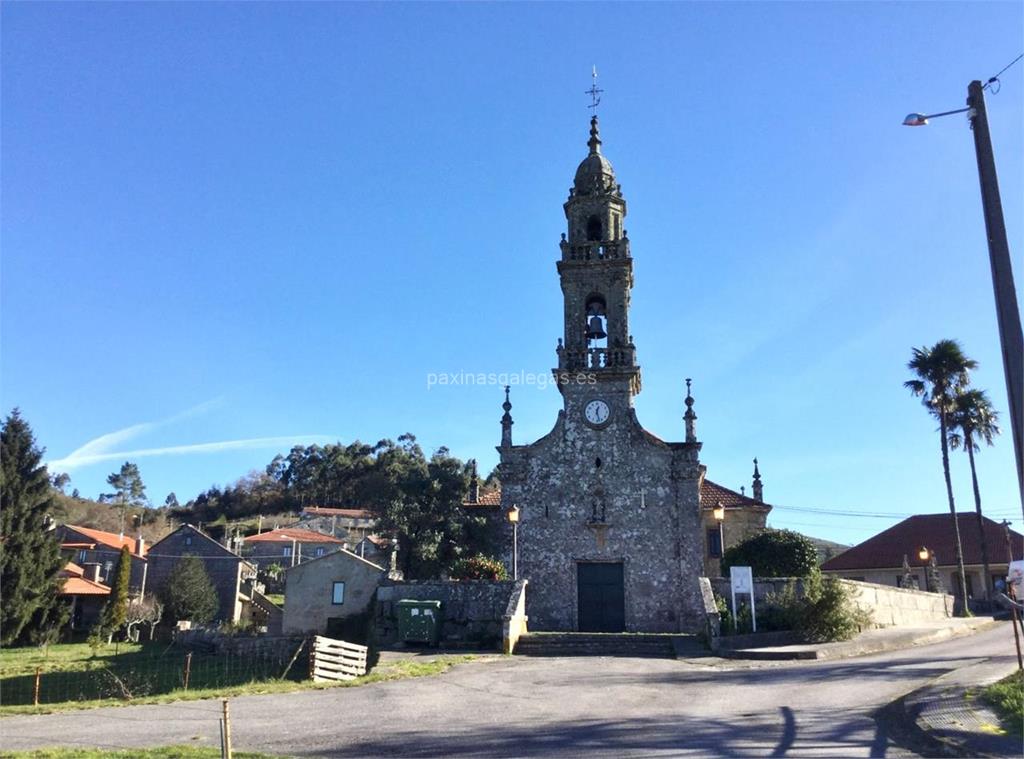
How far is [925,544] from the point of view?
157 feet

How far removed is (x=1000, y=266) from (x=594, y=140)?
1148 inches

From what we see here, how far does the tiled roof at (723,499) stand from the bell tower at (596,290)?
6.62 m

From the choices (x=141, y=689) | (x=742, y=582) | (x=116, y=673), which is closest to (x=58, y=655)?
(x=116, y=673)

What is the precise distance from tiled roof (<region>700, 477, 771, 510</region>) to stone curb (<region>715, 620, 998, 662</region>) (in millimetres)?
12439

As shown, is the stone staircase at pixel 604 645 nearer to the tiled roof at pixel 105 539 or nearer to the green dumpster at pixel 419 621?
the green dumpster at pixel 419 621

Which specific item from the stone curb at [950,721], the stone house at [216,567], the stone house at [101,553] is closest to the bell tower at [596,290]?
the stone curb at [950,721]

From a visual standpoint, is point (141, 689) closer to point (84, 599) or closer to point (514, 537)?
point (514, 537)

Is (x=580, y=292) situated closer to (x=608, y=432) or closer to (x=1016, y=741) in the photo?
(x=608, y=432)

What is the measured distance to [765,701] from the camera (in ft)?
40.7

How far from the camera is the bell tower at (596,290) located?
31.7 metres

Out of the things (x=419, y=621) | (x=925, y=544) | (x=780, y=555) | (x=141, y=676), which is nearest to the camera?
(x=419, y=621)

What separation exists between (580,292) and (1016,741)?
84.4 ft

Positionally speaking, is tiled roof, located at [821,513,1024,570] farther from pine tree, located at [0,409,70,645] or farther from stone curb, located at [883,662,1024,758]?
pine tree, located at [0,409,70,645]

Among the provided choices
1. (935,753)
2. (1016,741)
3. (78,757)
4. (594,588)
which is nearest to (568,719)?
(935,753)
